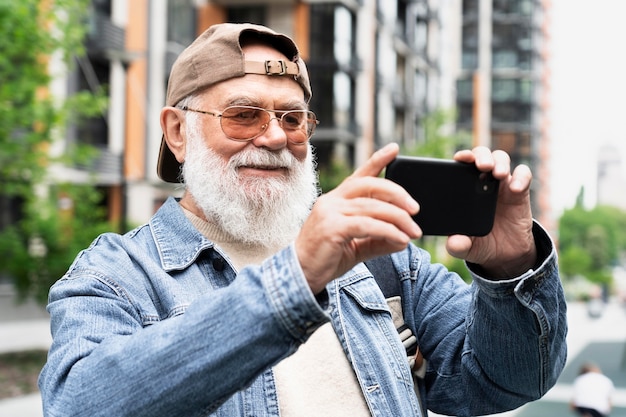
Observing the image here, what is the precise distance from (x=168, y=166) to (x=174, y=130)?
0.69 feet

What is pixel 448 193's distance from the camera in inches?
74.1

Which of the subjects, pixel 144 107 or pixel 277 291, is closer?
pixel 277 291

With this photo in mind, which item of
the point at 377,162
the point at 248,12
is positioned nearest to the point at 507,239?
the point at 377,162

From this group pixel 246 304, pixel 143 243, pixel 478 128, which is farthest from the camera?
pixel 478 128

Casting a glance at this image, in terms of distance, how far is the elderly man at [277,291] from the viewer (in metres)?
1.60

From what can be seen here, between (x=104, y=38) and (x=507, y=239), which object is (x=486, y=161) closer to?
(x=507, y=239)

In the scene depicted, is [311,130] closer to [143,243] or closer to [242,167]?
[242,167]

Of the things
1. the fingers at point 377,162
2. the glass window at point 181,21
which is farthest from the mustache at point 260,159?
the glass window at point 181,21

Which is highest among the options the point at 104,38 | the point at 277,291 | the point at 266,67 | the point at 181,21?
the point at 181,21

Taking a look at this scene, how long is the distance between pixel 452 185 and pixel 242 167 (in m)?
0.69

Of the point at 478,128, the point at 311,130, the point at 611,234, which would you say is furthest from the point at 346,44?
the point at 611,234

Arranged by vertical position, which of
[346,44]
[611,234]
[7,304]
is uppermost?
[346,44]

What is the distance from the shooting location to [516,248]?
209 cm

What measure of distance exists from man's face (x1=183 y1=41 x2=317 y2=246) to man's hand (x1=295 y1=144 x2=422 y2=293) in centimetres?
74
